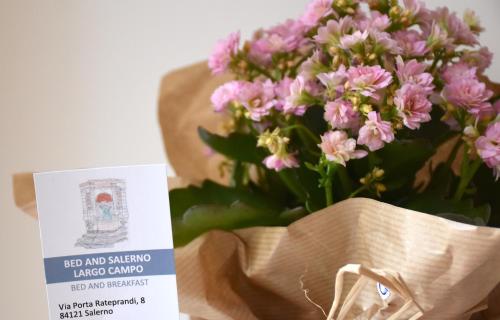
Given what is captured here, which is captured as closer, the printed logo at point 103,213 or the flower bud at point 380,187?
the printed logo at point 103,213

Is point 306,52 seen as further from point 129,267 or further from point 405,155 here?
point 129,267

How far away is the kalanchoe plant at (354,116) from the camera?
63 cm

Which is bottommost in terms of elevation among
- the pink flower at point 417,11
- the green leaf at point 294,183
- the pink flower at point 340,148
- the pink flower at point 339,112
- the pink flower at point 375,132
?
the green leaf at point 294,183

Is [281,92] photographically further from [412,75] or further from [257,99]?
[412,75]

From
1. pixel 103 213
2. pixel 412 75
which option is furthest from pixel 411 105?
pixel 103 213

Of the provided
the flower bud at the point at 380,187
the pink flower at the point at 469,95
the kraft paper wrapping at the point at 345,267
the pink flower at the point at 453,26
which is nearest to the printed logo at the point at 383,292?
the kraft paper wrapping at the point at 345,267

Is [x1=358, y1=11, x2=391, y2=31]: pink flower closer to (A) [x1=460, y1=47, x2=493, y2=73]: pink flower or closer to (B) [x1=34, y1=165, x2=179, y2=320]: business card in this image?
(A) [x1=460, y1=47, x2=493, y2=73]: pink flower

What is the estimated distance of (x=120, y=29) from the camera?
3.59 ft

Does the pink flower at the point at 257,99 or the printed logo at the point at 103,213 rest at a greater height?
the pink flower at the point at 257,99

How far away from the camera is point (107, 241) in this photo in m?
0.55

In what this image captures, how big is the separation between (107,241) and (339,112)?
0.26 m

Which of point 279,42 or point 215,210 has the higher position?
point 279,42

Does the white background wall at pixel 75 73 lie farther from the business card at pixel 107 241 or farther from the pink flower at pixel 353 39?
the business card at pixel 107 241

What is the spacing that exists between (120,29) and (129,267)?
641mm
